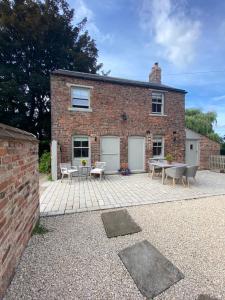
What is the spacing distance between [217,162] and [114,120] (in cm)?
777

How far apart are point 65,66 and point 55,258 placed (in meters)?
15.0

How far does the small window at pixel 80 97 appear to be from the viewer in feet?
29.5

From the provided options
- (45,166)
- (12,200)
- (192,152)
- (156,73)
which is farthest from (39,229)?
(156,73)

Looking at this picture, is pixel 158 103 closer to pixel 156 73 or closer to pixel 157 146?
pixel 157 146

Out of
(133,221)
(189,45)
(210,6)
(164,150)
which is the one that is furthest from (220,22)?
(133,221)

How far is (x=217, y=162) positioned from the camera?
10992mm

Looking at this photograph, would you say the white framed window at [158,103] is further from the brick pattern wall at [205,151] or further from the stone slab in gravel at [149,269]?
the stone slab in gravel at [149,269]

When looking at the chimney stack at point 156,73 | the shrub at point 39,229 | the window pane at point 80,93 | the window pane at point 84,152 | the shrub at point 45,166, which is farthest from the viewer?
the chimney stack at point 156,73

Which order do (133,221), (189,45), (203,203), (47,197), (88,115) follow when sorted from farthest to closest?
(88,115), (189,45), (47,197), (203,203), (133,221)

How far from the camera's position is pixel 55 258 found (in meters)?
2.46

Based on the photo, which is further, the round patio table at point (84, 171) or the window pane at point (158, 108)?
the window pane at point (158, 108)

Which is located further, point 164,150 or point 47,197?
point 164,150

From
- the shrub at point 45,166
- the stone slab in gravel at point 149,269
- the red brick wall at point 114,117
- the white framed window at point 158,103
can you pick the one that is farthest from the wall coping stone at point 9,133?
the white framed window at point 158,103

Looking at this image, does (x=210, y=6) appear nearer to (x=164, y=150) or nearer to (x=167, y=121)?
(x=167, y=121)
